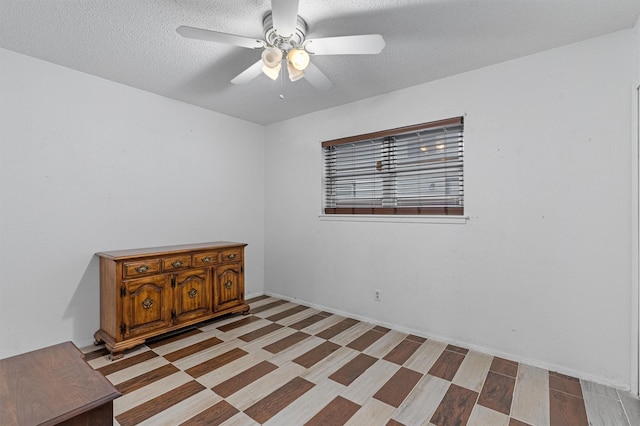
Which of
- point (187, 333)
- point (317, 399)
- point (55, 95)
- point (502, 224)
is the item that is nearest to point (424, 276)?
point (502, 224)

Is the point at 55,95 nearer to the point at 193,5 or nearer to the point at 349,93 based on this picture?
the point at 193,5

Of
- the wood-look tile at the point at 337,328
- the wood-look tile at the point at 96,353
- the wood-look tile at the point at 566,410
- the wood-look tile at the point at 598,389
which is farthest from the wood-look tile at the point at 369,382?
the wood-look tile at the point at 96,353

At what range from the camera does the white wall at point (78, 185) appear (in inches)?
94.7

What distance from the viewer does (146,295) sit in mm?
2697

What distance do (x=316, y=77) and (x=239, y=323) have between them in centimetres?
254

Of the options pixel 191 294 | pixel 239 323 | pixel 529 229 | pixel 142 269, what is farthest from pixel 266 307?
pixel 529 229

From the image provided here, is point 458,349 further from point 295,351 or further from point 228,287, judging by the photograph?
point 228,287

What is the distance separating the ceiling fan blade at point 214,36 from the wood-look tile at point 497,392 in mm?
2631

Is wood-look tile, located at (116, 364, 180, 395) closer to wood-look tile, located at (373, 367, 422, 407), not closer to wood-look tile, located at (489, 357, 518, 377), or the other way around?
wood-look tile, located at (373, 367, 422, 407)

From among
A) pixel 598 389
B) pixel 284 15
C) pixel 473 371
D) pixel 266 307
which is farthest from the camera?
pixel 266 307

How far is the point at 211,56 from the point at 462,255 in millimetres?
2678

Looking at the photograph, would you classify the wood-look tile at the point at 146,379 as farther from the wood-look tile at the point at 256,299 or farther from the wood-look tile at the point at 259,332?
the wood-look tile at the point at 256,299

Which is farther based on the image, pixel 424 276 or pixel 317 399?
pixel 424 276

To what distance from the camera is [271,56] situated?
180 centimetres
